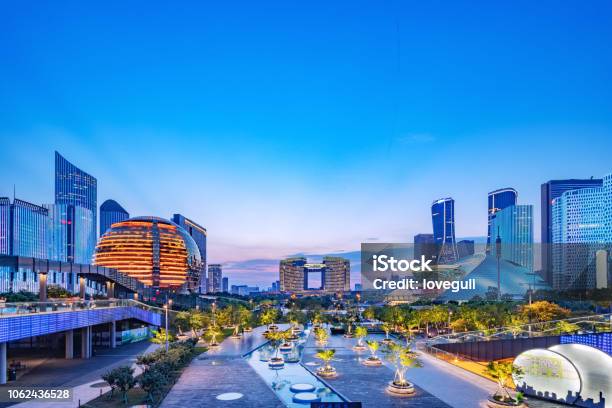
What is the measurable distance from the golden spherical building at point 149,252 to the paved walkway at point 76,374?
95.5 m

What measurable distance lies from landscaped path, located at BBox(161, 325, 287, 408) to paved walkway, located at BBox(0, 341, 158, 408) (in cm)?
507

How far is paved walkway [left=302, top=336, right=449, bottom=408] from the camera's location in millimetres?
28641

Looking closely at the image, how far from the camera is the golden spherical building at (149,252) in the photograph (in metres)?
142

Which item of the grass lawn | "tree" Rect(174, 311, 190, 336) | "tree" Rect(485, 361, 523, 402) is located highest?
"tree" Rect(485, 361, 523, 402)

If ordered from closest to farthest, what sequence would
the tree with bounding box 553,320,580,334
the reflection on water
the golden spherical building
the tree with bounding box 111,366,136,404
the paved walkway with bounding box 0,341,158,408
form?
the tree with bounding box 111,366,136,404 → the paved walkway with bounding box 0,341,158,408 → the reflection on water → the tree with bounding box 553,320,580,334 → the golden spherical building

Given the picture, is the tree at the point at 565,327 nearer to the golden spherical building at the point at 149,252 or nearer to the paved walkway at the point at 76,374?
the paved walkway at the point at 76,374

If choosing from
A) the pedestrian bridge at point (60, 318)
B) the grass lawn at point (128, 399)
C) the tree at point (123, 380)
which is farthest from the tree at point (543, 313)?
the tree at point (123, 380)

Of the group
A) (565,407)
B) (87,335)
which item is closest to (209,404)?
(565,407)

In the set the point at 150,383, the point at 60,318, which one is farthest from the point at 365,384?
the point at 60,318

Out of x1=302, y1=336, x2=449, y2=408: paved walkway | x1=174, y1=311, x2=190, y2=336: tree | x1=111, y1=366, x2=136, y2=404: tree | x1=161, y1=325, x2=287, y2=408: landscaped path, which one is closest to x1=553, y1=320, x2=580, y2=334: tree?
x1=302, y1=336, x2=449, y2=408: paved walkway

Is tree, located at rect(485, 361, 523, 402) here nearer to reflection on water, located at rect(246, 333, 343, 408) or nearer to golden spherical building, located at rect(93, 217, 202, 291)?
reflection on water, located at rect(246, 333, 343, 408)

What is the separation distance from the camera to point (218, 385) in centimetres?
3319

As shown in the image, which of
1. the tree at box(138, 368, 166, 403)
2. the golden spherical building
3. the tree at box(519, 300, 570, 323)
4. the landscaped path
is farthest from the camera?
the golden spherical building

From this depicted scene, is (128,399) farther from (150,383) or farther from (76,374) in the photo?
(76,374)
